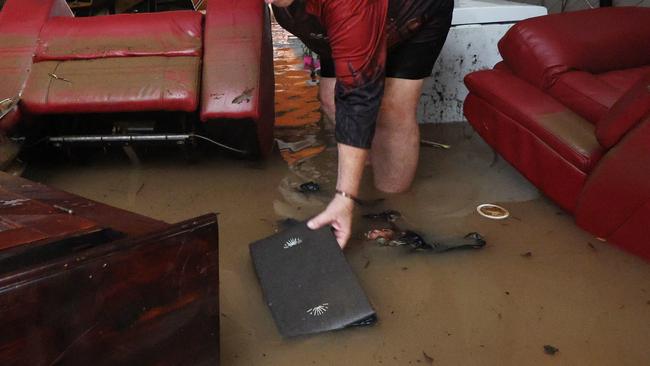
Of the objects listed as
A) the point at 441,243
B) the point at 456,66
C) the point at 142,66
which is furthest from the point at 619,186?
the point at 142,66

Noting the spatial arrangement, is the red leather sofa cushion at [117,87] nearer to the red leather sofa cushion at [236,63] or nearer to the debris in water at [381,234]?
the red leather sofa cushion at [236,63]

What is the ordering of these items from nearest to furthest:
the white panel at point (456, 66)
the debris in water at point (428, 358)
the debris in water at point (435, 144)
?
the debris in water at point (428, 358) → the debris in water at point (435, 144) → the white panel at point (456, 66)

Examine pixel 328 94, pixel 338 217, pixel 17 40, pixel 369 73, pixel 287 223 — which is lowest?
pixel 287 223

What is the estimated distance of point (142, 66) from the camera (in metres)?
1.87

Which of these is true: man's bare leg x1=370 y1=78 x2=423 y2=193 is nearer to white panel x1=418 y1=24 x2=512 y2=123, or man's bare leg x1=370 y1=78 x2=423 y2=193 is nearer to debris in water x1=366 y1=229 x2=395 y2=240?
debris in water x1=366 y1=229 x2=395 y2=240

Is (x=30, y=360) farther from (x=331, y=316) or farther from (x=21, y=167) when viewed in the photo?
(x=21, y=167)

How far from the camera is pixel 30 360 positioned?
2.39ft

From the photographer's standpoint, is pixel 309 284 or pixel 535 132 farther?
pixel 535 132

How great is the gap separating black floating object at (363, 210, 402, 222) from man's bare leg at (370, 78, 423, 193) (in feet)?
→ 0.53

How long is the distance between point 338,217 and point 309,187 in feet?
1.78

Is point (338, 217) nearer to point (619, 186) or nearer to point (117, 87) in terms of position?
point (619, 186)

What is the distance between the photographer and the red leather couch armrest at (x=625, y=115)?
1362 millimetres

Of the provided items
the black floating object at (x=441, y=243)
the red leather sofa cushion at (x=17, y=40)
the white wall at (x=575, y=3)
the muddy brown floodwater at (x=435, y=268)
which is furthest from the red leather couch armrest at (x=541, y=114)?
the red leather sofa cushion at (x=17, y=40)

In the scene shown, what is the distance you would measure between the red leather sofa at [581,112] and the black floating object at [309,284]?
74 cm
